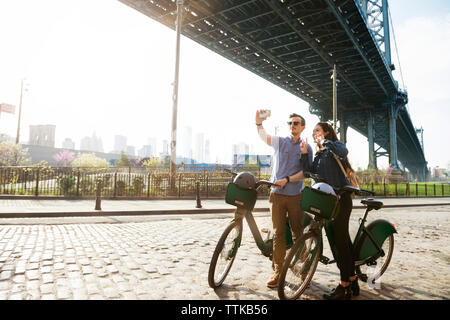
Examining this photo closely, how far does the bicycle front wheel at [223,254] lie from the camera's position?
288 centimetres

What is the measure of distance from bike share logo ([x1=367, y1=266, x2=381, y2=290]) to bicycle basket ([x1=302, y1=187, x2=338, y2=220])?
1.34 m

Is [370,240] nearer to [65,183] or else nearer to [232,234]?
[232,234]

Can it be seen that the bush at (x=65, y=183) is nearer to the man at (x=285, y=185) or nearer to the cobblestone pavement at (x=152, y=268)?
the cobblestone pavement at (x=152, y=268)

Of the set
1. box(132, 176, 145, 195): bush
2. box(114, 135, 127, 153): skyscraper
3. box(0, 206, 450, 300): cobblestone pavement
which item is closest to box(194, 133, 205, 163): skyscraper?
box(114, 135, 127, 153): skyscraper

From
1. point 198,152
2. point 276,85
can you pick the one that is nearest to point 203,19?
point 276,85

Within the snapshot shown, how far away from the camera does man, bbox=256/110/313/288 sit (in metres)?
3.01

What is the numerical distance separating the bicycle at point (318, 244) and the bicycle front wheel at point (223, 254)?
2.14 feet

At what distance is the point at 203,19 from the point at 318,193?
2612cm

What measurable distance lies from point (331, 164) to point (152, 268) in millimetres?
2520

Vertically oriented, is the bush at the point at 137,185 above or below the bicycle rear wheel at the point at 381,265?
above

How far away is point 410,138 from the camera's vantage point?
65938 millimetres

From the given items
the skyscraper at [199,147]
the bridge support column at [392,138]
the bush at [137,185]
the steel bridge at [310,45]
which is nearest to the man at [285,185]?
the bush at [137,185]

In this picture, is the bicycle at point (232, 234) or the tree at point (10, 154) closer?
the bicycle at point (232, 234)
